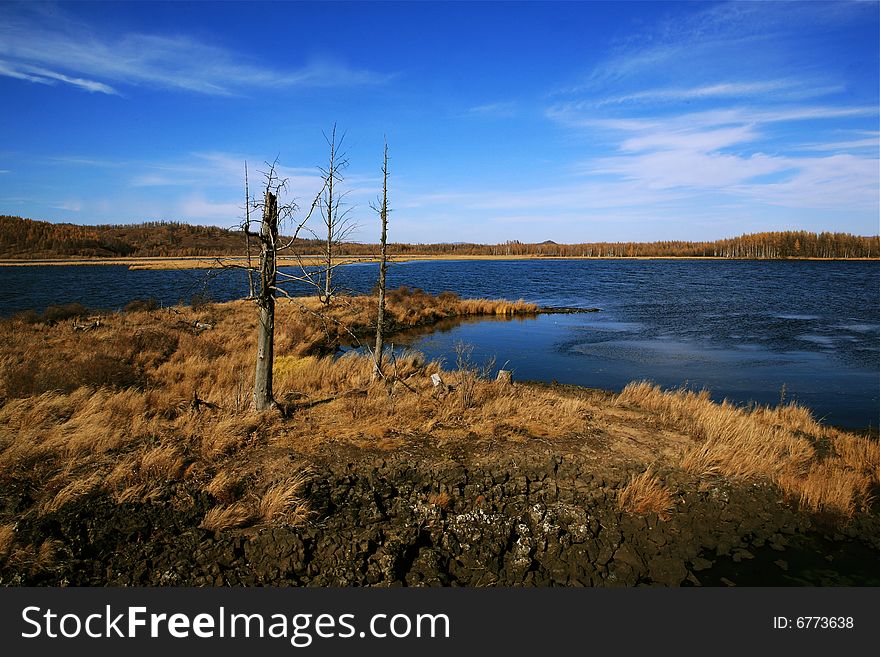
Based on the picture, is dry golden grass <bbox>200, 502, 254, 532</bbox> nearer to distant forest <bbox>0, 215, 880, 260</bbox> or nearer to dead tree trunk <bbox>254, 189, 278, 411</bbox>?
dead tree trunk <bbox>254, 189, 278, 411</bbox>

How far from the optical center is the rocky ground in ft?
18.3

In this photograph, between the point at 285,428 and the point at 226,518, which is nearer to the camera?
the point at 226,518

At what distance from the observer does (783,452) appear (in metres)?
9.94

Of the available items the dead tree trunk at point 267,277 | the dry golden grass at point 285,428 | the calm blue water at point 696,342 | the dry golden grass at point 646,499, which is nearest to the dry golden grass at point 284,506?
the dry golden grass at point 285,428

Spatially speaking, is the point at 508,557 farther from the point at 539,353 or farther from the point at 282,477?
the point at 539,353

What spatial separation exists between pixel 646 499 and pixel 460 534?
2918 millimetres

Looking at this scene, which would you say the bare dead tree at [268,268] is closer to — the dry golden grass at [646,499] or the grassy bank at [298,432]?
the grassy bank at [298,432]

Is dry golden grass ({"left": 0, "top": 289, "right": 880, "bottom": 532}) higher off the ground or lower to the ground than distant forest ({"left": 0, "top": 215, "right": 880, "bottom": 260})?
lower

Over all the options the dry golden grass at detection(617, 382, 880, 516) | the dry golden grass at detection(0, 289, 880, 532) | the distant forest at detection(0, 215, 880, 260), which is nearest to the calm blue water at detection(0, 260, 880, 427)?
the dry golden grass at detection(617, 382, 880, 516)

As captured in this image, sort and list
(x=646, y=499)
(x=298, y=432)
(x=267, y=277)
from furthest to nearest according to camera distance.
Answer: (x=298, y=432) → (x=267, y=277) → (x=646, y=499)

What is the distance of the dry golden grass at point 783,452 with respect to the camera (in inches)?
323

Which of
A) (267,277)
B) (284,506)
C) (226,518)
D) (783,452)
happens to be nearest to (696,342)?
(783,452)

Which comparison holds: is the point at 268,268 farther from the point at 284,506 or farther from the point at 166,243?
the point at 166,243

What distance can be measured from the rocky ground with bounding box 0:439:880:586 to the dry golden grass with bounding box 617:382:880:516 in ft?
1.28
